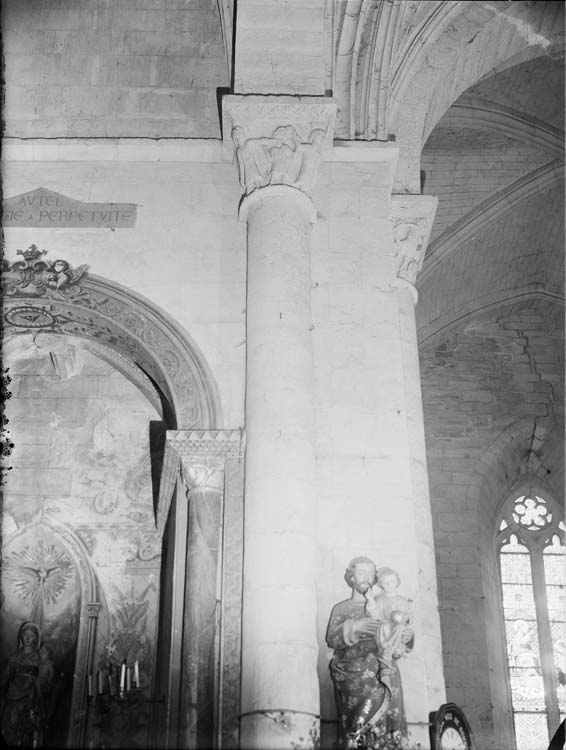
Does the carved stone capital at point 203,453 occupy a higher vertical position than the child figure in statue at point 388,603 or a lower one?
higher

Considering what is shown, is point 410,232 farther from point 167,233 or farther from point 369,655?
point 369,655

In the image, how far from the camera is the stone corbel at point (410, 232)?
8.58 m

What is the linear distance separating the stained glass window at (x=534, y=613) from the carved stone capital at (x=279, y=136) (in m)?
7.32

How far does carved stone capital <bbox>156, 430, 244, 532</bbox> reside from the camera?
7.25 meters

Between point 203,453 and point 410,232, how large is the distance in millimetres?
2686

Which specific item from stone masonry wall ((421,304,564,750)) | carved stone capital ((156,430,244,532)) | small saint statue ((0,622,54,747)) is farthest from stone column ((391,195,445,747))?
stone masonry wall ((421,304,564,750))

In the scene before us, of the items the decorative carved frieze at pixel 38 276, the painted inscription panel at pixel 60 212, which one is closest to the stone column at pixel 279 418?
the painted inscription panel at pixel 60 212

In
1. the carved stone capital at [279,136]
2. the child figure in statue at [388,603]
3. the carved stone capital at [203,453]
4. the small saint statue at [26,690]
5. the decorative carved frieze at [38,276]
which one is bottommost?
the small saint statue at [26,690]

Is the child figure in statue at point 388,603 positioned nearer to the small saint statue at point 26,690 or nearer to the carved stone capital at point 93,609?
the carved stone capital at point 93,609

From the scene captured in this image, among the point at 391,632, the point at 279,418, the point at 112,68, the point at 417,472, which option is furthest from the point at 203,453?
the point at 112,68

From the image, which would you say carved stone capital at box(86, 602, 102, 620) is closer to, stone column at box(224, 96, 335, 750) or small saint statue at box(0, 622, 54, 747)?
small saint statue at box(0, 622, 54, 747)

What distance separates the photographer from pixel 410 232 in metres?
8.73

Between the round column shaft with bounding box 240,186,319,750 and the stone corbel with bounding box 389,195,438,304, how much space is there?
845mm

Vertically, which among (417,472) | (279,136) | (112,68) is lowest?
(417,472)
